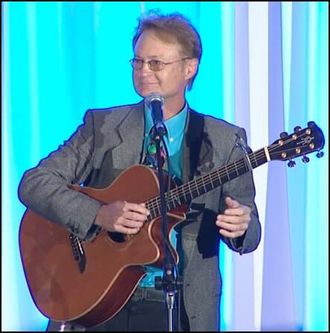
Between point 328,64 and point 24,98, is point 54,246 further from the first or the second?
point 328,64

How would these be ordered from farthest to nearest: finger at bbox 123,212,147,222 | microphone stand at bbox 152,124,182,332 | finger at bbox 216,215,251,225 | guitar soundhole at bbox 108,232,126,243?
guitar soundhole at bbox 108,232,126,243 → finger at bbox 123,212,147,222 → finger at bbox 216,215,251,225 → microphone stand at bbox 152,124,182,332

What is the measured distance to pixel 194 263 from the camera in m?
2.10

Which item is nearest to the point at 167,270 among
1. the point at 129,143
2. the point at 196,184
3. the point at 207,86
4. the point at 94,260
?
the point at 196,184

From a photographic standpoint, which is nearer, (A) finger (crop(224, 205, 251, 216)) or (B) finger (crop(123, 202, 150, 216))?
(A) finger (crop(224, 205, 251, 216))

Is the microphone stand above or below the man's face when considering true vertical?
below

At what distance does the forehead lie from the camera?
2.13 metres

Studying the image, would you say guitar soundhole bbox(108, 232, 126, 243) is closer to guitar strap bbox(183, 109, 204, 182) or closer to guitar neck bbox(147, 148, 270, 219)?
guitar neck bbox(147, 148, 270, 219)

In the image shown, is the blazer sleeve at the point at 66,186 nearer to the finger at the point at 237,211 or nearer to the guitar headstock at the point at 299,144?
the finger at the point at 237,211

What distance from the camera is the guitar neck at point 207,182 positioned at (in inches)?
78.4

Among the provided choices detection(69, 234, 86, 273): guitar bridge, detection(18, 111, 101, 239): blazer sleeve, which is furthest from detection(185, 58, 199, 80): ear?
detection(69, 234, 86, 273): guitar bridge

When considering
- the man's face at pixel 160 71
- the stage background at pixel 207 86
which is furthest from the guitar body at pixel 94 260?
the stage background at pixel 207 86

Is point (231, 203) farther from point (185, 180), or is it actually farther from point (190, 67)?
point (190, 67)

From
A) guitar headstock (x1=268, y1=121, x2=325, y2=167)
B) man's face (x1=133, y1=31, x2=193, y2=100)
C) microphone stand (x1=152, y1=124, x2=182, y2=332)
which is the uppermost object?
man's face (x1=133, y1=31, x2=193, y2=100)

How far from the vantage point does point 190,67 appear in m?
2.21
